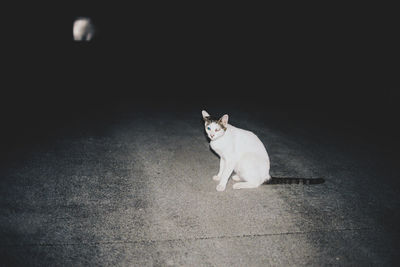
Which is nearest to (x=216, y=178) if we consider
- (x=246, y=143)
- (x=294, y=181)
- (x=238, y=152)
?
(x=238, y=152)

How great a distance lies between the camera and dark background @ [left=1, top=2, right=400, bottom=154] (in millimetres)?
9953

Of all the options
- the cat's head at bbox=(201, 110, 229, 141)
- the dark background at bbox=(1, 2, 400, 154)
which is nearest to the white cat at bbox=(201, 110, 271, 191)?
the cat's head at bbox=(201, 110, 229, 141)

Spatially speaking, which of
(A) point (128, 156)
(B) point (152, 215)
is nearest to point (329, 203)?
(B) point (152, 215)

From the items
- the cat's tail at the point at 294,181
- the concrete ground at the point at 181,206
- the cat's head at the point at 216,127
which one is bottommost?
the concrete ground at the point at 181,206

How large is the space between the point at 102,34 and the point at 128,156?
63.0 ft

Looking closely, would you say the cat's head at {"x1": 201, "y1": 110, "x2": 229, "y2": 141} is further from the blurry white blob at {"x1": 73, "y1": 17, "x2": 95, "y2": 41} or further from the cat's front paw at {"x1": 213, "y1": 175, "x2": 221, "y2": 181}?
the blurry white blob at {"x1": 73, "y1": 17, "x2": 95, "y2": 41}

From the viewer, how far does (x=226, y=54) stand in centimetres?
2483

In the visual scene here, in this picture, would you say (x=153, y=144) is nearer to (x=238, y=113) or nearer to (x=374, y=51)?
(x=238, y=113)

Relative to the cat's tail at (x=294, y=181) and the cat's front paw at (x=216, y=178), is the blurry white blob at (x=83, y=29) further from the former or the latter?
the cat's tail at (x=294, y=181)

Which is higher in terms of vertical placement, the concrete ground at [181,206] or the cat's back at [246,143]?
the cat's back at [246,143]

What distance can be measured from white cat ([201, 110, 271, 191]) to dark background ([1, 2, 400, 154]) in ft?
15.3

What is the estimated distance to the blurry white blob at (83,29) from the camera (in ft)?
60.6

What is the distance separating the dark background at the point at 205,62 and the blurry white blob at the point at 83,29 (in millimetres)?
479

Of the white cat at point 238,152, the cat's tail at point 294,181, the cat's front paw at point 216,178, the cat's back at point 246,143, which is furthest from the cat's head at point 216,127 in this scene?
the cat's tail at point 294,181
